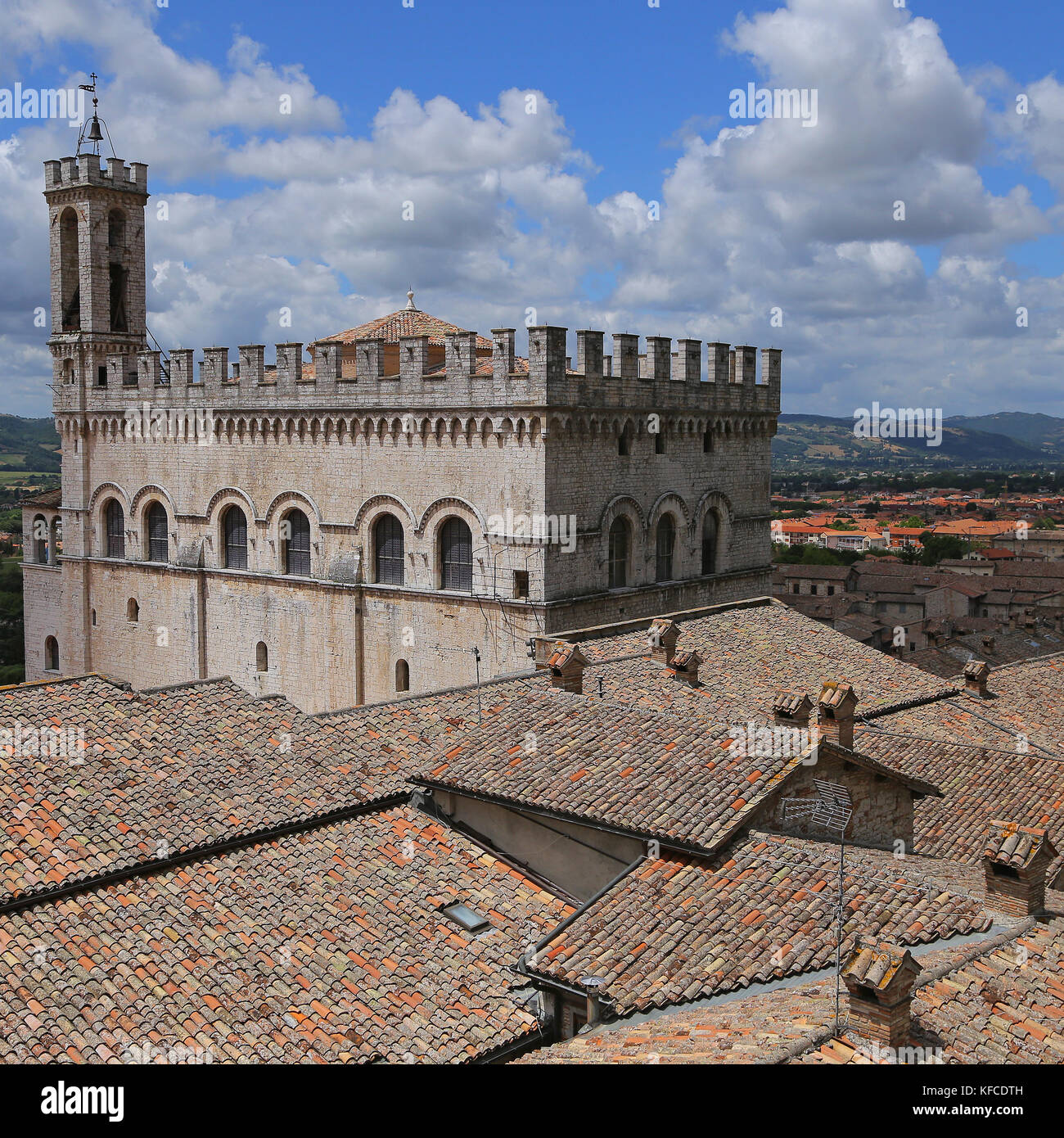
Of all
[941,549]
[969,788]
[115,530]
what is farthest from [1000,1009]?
[941,549]

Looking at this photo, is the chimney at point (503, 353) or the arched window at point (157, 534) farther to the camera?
the arched window at point (157, 534)

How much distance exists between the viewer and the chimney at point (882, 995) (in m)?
8.24

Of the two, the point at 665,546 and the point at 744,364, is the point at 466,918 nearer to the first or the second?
the point at 665,546

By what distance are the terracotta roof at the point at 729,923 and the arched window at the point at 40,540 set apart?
31.2 meters

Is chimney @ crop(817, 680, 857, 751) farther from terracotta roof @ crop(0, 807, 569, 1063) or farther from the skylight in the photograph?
the skylight

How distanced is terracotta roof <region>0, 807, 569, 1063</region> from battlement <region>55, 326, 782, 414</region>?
42.1 feet

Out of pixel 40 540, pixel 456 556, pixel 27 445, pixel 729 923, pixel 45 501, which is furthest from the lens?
pixel 27 445

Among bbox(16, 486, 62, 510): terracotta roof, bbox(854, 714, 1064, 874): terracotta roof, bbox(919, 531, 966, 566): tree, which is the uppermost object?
bbox(16, 486, 62, 510): terracotta roof

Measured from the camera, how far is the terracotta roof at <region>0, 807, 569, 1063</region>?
10.4m

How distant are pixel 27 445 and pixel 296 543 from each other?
156 meters

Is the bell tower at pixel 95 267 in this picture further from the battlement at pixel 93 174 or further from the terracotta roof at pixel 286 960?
the terracotta roof at pixel 286 960

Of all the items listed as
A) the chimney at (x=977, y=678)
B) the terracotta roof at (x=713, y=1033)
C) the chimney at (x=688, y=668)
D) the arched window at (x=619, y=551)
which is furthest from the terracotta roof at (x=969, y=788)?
the arched window at (x=619, y=551)

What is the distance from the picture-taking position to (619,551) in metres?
27.5

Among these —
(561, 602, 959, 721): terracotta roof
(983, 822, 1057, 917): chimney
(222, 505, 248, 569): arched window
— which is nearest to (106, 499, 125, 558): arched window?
(222, 505, 248, 569): arched window
